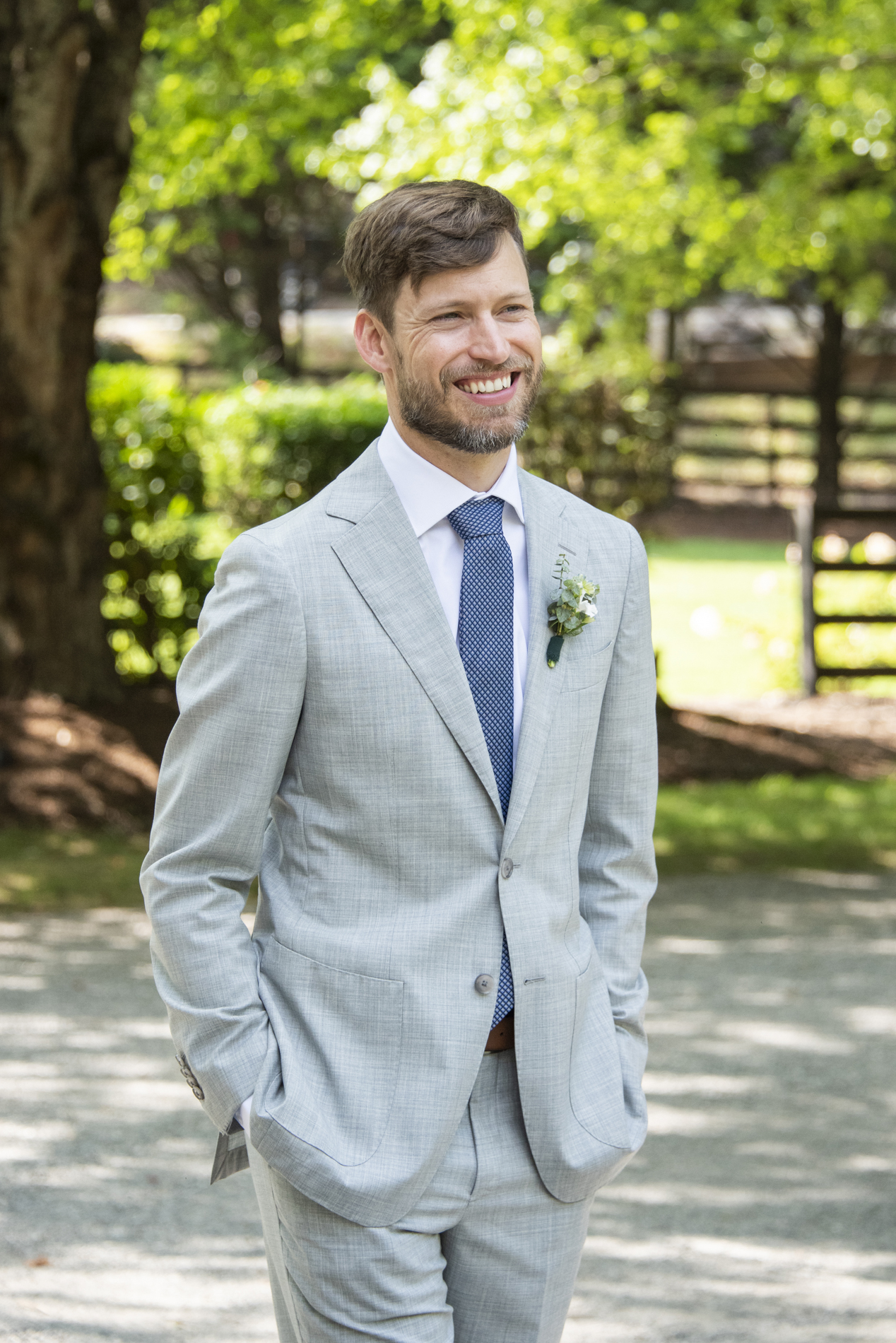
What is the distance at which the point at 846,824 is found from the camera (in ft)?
27.3

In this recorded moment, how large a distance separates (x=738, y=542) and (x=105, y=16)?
53.1 feet

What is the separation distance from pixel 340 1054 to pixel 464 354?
106cm

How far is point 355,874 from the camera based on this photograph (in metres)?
2.27

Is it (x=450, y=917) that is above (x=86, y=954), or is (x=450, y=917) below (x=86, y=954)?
above

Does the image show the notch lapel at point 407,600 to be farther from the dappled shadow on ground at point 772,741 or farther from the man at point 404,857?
the dappled shadow on ground at point 772,741

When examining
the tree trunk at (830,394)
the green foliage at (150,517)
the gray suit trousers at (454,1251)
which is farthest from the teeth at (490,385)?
the tree trunk at (830,394)

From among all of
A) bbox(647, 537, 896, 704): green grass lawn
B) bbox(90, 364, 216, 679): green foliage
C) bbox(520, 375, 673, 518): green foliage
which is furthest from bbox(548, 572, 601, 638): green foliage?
bbox(520, 375, 673, 518): green foliage

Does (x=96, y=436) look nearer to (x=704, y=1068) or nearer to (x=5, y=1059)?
(x=5, y=1059)

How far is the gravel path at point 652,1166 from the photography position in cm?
377

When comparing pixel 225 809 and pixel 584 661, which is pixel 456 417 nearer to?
pixel 584 661

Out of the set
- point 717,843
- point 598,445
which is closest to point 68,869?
point 717,843

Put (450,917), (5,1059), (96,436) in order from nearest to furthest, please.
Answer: (450,917), (5,1059), (96,436)

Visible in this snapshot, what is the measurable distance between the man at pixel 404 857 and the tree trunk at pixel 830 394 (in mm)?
24421

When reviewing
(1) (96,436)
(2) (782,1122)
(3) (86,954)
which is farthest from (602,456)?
(2) (782,1122)
